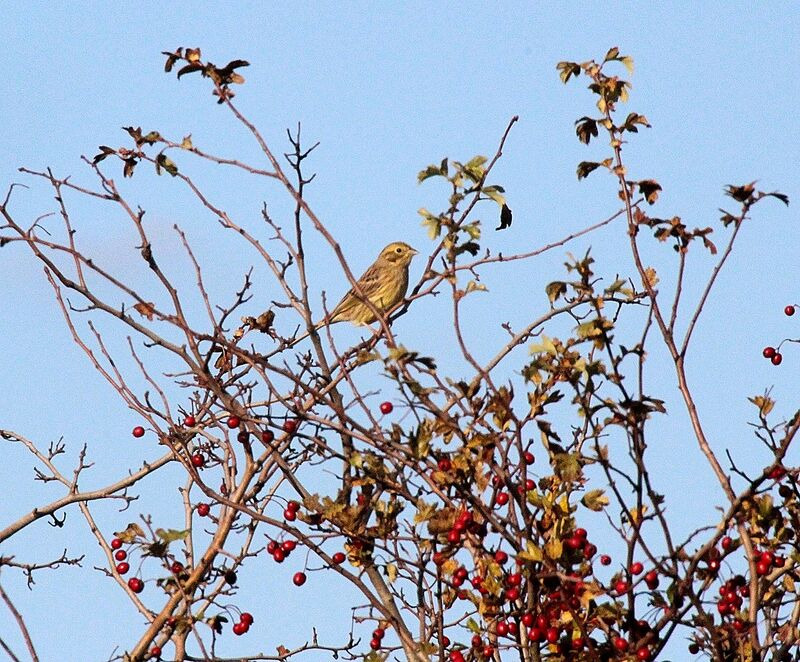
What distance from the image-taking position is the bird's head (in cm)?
1623

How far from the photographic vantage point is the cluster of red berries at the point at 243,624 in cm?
719

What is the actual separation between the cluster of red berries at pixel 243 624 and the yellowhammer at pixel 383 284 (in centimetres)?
720

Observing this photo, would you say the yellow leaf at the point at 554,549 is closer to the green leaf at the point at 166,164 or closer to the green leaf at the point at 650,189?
the green leaf at the point at 650,189

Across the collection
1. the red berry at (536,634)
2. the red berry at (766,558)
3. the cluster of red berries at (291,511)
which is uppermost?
the cluster of red berries at (291,511)

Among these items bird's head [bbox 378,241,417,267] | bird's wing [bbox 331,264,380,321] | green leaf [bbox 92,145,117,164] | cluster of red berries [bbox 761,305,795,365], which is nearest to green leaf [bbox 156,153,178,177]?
green leaf [bbox 92,145,117,164]

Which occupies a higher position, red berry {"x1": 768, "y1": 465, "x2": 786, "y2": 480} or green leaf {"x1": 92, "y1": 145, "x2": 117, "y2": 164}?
green leaf {"x1": 92, "y1": 145, "x2": 117, "y2": 164}

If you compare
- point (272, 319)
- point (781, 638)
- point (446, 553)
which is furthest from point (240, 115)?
point (781, 638)

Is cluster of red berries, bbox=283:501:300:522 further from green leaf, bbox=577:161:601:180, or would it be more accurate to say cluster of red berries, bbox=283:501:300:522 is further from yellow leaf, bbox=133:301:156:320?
green leaf, bbox=577:161:601:180

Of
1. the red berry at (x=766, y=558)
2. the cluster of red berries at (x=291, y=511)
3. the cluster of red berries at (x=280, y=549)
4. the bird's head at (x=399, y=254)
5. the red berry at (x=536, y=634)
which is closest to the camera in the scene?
the red berry at (x=536, y=634)

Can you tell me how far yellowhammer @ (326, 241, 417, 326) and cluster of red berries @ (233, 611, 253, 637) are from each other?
720cm

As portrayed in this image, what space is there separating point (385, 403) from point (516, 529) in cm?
110

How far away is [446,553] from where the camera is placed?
236 inches

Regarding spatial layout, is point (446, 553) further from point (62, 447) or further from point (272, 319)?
point (62, 447)

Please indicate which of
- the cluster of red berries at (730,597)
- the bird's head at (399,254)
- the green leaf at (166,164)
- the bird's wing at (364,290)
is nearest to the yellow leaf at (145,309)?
the green leaf at (166,164)
